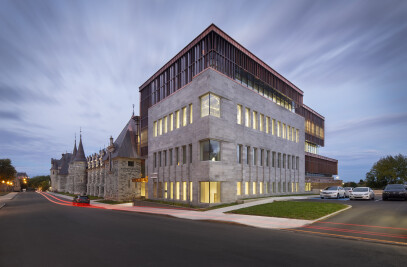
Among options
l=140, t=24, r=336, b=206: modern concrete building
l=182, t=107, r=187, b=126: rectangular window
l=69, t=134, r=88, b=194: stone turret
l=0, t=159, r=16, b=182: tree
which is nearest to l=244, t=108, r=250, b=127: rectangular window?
l=140, t=24, r=336, b=206: modern concrete building

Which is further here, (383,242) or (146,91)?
(146,91)

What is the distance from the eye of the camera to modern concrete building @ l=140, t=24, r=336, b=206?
90.6ft

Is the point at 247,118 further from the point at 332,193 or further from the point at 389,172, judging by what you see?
the point at 389,172

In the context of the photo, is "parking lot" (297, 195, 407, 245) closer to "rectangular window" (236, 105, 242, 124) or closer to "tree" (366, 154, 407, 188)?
"rectangular window" (236, 105, 242, 124)

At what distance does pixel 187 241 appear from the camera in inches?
432

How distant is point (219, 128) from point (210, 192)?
666cm

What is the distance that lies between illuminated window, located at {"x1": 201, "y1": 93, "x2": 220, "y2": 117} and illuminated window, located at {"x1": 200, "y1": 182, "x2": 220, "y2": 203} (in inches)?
285

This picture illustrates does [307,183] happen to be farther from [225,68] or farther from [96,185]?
[96,185]

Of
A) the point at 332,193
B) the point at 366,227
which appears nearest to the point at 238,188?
the point at 332,193

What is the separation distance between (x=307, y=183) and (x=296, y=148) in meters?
10.8

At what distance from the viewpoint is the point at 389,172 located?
66.6 metres

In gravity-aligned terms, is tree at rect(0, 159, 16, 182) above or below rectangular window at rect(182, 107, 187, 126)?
below

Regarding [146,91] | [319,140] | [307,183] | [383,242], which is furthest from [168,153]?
[319,140]

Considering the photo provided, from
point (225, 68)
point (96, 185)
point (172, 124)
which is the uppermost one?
point (225, 68)
